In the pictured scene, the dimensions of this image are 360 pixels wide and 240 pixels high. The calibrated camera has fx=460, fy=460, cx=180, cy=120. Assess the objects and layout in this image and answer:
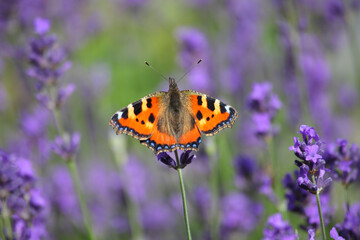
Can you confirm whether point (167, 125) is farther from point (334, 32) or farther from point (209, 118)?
point (334, 32)

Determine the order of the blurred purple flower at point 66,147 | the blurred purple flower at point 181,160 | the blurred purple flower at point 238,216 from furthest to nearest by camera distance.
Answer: the blurred purple flower at point 238,216
the blurred purple flower at point 66,147
the blurred purple flower at point 181,160

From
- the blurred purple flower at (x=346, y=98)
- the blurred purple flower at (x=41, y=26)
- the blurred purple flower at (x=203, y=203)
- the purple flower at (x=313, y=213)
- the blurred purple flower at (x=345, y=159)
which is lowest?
the purple flower at (x=313, y=213)

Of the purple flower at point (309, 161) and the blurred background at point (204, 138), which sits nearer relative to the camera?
the purple flower at point (309, 161)

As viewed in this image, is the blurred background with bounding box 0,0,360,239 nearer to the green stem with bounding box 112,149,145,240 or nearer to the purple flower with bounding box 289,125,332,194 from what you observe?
the green stem with bounding box 112,149,145,240

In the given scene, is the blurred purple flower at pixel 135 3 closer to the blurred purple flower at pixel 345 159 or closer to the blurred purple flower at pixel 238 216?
the blurred purple flower at pixel 238 216

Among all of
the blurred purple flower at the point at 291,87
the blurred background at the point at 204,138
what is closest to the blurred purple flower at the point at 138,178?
the blurred background at the point at 204,138

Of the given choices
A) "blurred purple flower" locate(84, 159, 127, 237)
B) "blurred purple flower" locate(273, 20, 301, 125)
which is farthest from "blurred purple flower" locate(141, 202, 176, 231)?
"blurred purple flower" locate(273, 20, 301, 125)

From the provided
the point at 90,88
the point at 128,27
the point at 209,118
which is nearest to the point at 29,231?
the point at 209,118

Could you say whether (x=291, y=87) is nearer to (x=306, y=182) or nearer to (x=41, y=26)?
(x=41, y=26)
